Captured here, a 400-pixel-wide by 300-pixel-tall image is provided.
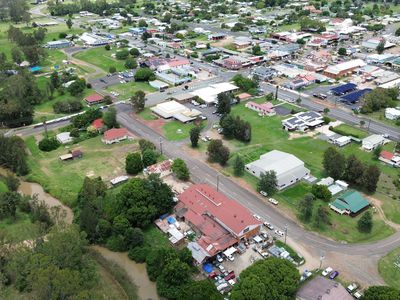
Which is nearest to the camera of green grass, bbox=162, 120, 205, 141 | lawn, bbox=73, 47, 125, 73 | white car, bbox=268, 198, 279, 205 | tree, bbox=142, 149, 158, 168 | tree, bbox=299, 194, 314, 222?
tree, bbox=299, 194, 314, 222

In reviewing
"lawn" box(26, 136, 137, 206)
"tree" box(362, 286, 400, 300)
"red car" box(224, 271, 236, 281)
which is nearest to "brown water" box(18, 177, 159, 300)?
"lawn" box(26, 136, 137, 206)

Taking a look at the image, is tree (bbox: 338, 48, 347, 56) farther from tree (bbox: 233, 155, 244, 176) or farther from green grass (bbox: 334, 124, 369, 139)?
tree (bbox: 233, 155, 244, 176)

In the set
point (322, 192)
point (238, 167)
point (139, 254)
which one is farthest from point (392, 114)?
point (139, 254)

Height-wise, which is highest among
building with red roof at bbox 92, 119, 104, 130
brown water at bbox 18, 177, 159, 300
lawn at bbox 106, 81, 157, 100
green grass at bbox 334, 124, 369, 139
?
building with red roof at bbox 92, 119, 104, 130

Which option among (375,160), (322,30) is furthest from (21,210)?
(322,30)

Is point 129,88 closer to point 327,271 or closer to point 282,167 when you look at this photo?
point 282,167

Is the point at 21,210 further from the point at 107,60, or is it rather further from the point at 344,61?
the point at 344,61

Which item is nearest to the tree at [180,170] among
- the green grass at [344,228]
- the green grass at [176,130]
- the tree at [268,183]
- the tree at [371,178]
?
the tree at [268,183]
